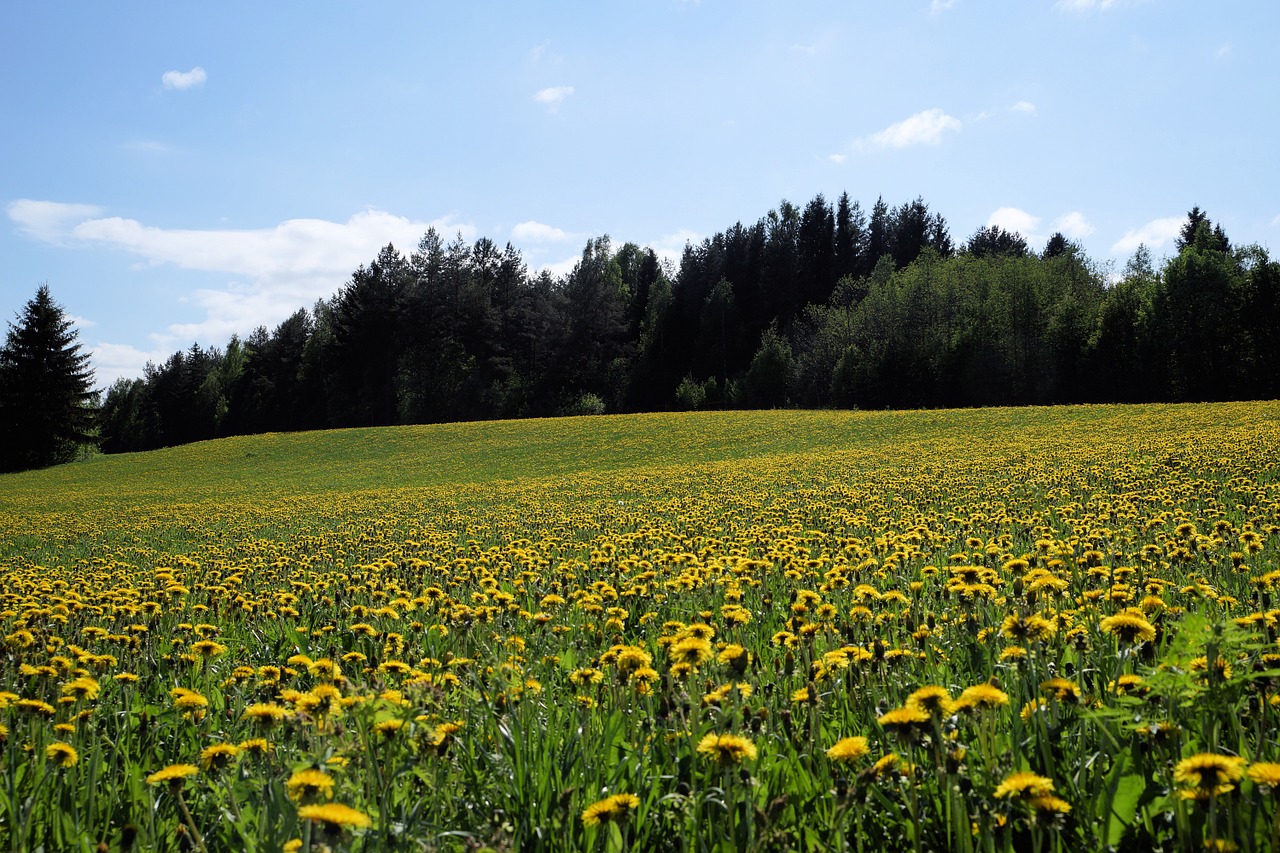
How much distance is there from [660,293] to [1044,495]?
251ft

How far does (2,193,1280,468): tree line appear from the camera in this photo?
A: 48.1 metres

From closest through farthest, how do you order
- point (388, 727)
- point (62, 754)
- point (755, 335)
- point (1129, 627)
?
1. point (388, 727)
2. point (1129, 627)
3. point (62, 754)
4. point (755, 335)

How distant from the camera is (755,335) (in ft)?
278

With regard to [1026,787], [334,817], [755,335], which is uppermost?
[755,335]

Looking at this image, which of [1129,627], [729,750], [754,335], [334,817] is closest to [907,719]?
[729,750]

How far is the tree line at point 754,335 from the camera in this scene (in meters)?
48.1

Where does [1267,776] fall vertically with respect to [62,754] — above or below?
above

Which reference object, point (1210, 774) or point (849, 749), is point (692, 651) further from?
point (1210, 774)

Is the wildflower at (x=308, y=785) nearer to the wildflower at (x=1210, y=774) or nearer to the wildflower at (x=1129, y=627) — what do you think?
the wildflower at (x=1210, y=774)

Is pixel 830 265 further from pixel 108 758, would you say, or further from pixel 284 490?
pixel 108 758

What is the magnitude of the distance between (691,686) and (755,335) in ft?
275

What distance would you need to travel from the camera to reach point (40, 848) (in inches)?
86.0

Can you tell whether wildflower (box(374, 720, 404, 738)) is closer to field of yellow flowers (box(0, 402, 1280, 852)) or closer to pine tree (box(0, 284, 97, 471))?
field of yellow flowers (box(0, 402, 1280, 852))

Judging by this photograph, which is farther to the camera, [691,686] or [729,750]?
[691,686]
